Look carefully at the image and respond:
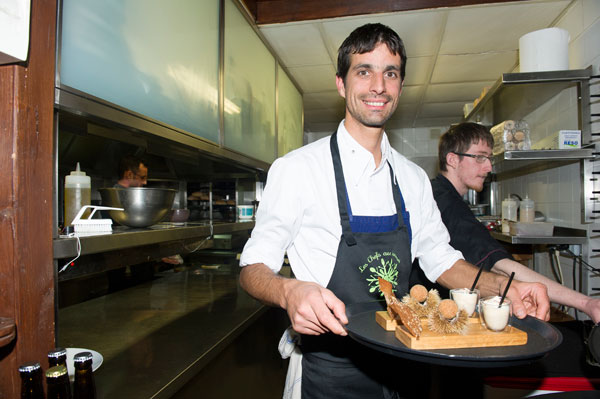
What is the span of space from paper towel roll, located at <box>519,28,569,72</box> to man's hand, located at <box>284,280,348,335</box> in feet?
8.15

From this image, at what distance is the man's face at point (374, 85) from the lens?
1337 millimetres

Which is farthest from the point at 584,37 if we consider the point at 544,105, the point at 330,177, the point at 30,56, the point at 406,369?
the point at 30,56

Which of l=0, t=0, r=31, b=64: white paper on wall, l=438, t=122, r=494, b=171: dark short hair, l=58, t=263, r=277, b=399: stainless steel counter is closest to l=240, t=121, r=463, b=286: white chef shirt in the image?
l=58, t=263, r=277, b=399: stainless steel counter

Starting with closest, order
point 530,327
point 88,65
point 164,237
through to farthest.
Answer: point 530,327
point 88,65
point 164,237

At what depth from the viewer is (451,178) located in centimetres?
232

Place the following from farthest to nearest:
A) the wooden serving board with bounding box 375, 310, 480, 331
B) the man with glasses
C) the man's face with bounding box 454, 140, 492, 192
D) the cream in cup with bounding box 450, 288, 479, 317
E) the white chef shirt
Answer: the man's face with bounding box 454, 140, 492, 192 → the man with glasses → the white chef shirt → the cream in cup with bounding box 450, 288, 479, 317 → the wooden serving board with bounding box 375, 310, 480, 331

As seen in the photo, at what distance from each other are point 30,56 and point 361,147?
1056mm

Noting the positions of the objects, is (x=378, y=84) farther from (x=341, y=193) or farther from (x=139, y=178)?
(x=139, y=178)

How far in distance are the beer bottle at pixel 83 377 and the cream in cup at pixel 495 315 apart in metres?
1.10

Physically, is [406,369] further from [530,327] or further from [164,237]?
[164,237]

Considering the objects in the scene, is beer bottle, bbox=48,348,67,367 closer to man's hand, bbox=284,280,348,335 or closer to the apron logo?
man's hand, bbox=284,280,348,335

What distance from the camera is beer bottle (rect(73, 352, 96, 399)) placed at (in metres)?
1.06

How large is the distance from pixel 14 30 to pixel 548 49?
2.82 m

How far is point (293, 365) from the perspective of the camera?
1.49m
